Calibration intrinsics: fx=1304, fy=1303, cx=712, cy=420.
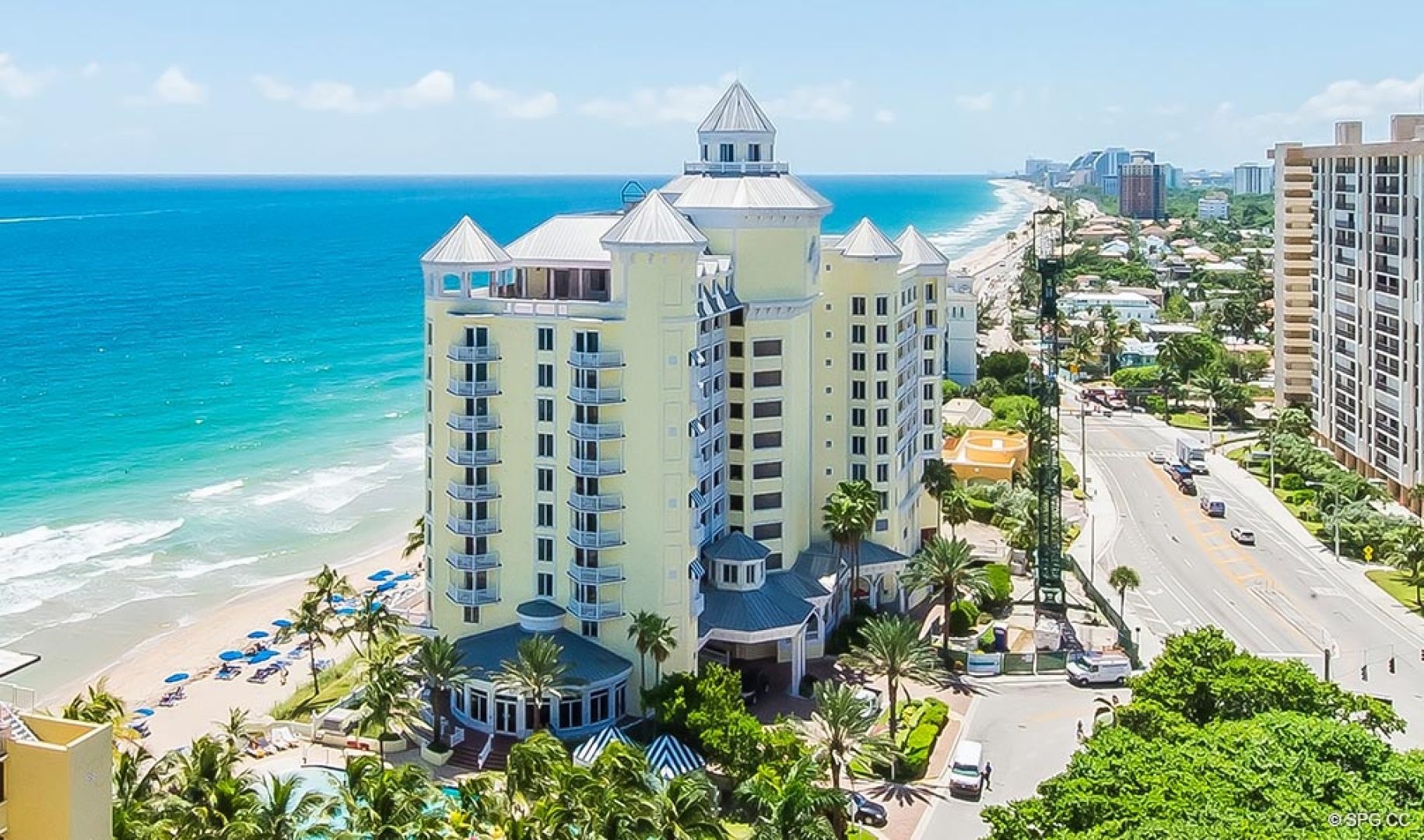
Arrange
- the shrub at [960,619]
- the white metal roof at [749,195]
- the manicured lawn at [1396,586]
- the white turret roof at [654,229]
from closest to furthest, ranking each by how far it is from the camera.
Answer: the white turret roof at [654,229] < the white metal roof at [749,195] < the shrub at [960,619] < the manicured lawn at [1396,586]

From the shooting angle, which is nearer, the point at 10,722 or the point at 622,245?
the point at 10,722

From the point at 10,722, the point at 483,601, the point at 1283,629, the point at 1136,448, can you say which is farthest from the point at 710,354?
the point at 1136,448

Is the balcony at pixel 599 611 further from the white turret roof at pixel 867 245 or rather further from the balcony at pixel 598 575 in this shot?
the white turret roof at pixel 867 245

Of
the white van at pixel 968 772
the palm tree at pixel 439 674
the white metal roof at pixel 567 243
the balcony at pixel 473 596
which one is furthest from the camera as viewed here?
the white metal roof at pixel 567 243

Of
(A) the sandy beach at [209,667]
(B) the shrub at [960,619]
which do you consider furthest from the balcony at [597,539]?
(B) the shrub at [960,619]

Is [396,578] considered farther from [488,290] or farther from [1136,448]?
[1136,448]

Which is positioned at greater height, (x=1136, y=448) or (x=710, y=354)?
(x=710, y=354)
